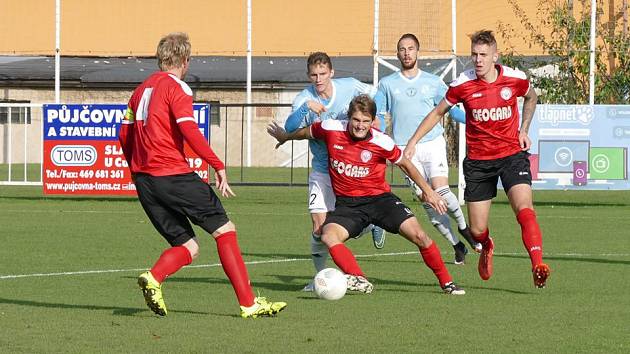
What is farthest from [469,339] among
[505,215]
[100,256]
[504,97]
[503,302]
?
[505,215]

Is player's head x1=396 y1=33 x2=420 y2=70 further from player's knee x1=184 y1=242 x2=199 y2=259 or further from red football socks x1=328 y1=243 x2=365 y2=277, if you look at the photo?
player's knee x1=184 y1=242 x2=199 y2=259

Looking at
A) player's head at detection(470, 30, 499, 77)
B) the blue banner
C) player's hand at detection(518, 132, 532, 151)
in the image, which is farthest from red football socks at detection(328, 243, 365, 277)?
the blue banner

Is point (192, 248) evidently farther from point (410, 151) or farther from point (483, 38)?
point (483, 38)

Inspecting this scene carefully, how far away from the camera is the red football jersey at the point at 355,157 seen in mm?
10547

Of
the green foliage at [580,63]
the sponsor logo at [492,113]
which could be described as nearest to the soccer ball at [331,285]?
the sponsor logo at [492,113]

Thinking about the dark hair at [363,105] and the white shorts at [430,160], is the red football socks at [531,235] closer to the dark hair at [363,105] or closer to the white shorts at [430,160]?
the dark hair at [363,105]

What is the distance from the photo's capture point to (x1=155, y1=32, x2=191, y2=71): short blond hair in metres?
9.16

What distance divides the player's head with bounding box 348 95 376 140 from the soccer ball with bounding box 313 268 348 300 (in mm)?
1080

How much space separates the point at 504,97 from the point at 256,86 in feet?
107

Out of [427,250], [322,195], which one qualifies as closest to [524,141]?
[427,250]

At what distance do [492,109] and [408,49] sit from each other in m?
2.35

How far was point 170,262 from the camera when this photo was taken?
30.3ft

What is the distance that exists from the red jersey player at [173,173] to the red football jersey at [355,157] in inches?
64.0

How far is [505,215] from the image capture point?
21109 millimetres
